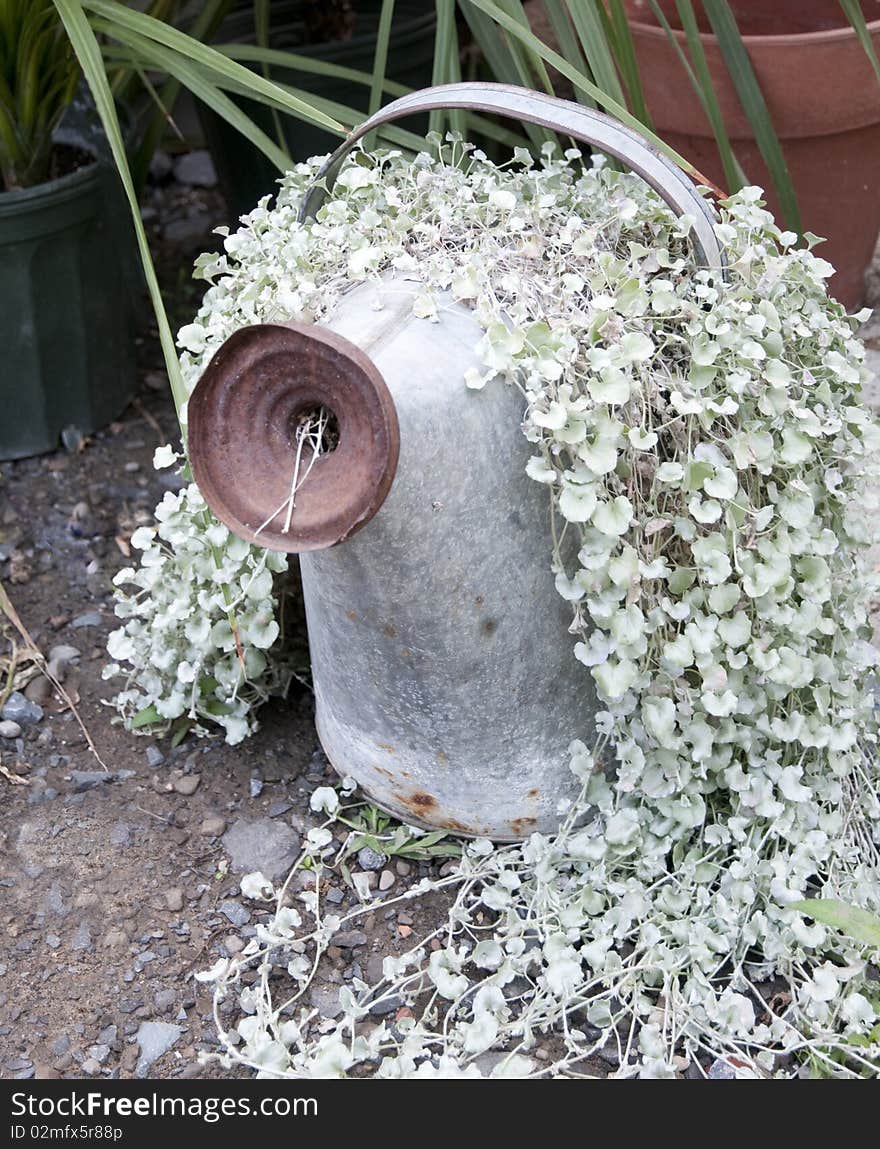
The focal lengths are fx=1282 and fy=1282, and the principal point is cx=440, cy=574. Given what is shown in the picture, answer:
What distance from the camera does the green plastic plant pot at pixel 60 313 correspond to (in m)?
1.96

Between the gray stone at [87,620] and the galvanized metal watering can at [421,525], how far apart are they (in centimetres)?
52

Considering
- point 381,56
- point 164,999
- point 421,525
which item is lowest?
point 164,999

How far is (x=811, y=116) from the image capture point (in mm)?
2004

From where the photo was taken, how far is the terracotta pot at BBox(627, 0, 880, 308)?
1.93 m

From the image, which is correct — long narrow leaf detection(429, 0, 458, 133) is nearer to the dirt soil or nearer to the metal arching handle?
the metal arching handle

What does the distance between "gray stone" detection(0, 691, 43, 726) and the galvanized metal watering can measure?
17.9 inches

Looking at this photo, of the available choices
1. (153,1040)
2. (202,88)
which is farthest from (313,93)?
(153,1040)

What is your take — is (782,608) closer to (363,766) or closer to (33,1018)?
(363,766)

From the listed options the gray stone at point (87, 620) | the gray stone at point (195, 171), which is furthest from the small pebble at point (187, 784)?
the gray stone at point (195, 171)

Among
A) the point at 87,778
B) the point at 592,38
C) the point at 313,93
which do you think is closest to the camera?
the point at 592,38

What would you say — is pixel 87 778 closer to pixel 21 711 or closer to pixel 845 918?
pixel 21 711

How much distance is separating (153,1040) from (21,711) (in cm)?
55

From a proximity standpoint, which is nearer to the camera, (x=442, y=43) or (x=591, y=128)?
(x=591, y=128)

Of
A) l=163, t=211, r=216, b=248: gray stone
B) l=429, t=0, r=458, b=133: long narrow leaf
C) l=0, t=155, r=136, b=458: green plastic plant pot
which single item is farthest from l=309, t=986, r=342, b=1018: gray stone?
l=163, t=211, r=216, b=248: gray stone
